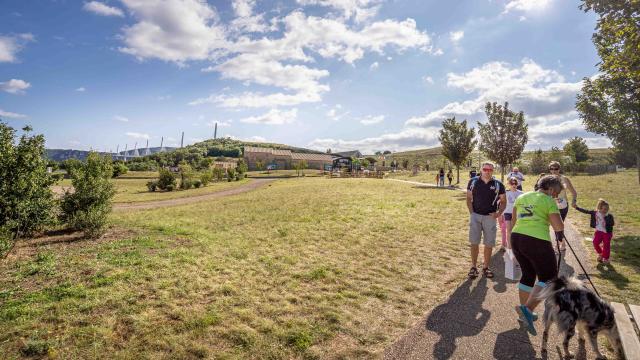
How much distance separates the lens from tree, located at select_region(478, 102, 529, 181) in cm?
3117

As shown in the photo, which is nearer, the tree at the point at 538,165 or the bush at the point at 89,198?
the bush at the point at 89,198

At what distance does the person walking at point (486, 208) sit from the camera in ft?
22.4

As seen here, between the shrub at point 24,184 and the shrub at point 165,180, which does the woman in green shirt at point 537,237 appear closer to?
the shrub at point 24,184

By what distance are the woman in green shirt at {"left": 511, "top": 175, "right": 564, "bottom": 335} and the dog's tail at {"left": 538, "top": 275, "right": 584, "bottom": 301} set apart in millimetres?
574

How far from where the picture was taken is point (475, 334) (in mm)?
4719

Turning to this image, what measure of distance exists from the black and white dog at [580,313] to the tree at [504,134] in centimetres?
3095

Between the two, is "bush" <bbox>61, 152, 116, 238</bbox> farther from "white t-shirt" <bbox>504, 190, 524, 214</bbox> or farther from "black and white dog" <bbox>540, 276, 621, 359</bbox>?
"white t-shirt" <bbox>504, 190, 524, 214</bbox>

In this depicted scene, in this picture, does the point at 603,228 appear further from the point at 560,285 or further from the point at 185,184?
the point at 185,184

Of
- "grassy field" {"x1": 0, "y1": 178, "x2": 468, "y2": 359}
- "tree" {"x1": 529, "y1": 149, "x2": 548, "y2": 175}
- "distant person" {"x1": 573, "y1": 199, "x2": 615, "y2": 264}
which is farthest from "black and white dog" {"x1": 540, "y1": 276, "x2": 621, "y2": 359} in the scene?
"tree" {"x1": 529, "y1": 149, "x2": 548, "y2": 175}

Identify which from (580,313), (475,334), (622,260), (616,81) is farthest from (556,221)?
(616,81)

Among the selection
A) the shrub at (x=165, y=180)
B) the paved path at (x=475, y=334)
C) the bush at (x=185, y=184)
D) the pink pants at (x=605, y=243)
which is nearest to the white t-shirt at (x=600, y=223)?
the pink pants at (x=605, y=243)

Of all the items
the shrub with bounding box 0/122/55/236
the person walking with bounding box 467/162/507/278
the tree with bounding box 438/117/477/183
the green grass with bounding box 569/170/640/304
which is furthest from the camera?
the tree with bounding box 438/117/477/183

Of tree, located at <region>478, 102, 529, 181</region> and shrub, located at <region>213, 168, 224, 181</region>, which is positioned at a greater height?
tree, located at <region>478, 102, 529, 181</region>

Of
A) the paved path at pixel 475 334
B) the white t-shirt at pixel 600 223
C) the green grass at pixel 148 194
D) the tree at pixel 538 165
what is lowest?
the green grass at pixel 148 194
